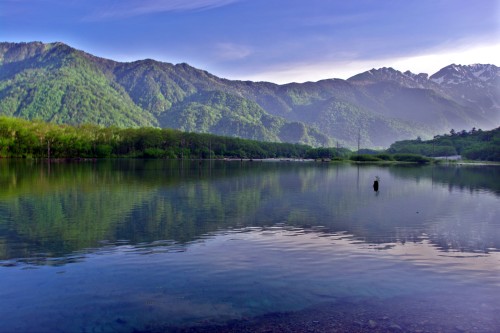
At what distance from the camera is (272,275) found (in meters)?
25.9

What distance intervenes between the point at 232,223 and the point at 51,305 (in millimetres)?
25155

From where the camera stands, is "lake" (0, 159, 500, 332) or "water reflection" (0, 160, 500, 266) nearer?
"lake" (0, 159, 500, 332)

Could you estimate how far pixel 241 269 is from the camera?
27.2 m

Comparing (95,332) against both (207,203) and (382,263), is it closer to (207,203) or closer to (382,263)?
(382,263)

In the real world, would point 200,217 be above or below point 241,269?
above

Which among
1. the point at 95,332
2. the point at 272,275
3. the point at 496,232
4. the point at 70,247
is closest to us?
the point at 95,332

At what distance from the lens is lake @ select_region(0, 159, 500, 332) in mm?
19391

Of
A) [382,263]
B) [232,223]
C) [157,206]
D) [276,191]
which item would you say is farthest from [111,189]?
[382,263]

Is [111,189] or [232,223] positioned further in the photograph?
[111,189]

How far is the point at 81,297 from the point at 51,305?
153 cm

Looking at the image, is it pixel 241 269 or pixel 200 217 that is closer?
pixel 241 269

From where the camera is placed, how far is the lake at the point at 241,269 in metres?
19.4

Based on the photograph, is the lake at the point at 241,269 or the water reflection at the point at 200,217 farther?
the water reflection at the point at 200,217

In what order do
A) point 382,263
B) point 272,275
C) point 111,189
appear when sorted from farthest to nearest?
point 111,189
point 382,263
point 272,275
